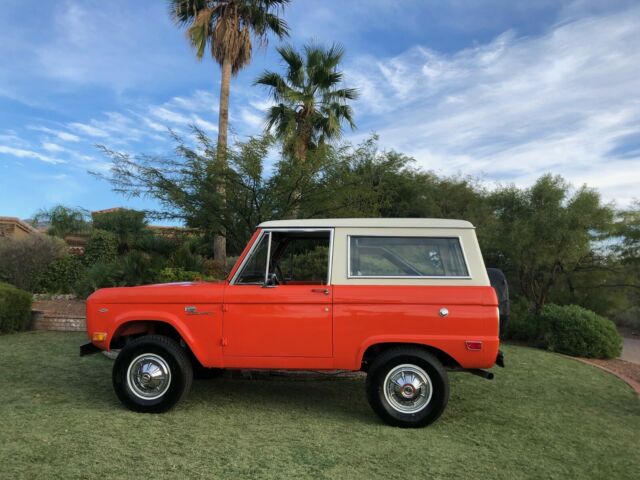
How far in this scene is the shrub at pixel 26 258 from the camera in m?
12.3

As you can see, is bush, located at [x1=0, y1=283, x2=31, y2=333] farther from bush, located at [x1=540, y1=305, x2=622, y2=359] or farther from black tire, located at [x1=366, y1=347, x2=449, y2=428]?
bush, located at [x1=540, y1=305, x2=622, y2=359]

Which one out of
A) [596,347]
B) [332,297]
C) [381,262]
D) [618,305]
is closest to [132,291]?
[332,297]

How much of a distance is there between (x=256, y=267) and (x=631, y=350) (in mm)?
9893

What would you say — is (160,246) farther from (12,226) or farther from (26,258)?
(12,226)

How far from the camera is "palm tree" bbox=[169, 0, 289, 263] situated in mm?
17375

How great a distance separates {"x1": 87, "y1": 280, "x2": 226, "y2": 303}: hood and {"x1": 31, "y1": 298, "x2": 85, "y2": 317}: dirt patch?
558 cm

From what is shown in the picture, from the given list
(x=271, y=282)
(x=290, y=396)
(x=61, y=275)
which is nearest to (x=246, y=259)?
(x=271, y=282)

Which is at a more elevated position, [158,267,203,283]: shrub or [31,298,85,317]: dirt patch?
[158,267,203,283]: shrub

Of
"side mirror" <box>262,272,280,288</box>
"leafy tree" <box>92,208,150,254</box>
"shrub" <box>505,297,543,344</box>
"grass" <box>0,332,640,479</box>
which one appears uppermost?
"leafy tree" <box>92,208,150,254</box>

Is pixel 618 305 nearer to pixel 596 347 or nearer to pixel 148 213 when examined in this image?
pixel 596 347

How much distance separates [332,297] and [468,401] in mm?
2281

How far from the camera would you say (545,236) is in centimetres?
1153

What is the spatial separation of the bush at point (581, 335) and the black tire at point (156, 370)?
7418 mm

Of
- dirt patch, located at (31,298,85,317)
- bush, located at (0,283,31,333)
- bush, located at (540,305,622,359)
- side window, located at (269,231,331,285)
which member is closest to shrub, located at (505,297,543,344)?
bush, located at (540,305,622,359)
